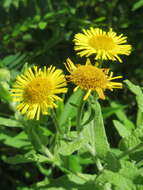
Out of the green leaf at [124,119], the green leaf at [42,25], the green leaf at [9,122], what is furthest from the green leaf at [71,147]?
the green leaf at [42,25]

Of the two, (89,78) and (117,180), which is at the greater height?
(89,78)

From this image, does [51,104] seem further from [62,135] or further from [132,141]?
[132,141]

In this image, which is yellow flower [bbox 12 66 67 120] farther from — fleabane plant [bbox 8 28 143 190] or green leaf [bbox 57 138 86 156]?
green leaf [bbox 57 138 86 156]

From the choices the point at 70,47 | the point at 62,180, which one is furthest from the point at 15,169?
the point at 70,47

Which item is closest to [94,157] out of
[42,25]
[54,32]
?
[42,25]

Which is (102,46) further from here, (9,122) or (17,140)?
(17,140)

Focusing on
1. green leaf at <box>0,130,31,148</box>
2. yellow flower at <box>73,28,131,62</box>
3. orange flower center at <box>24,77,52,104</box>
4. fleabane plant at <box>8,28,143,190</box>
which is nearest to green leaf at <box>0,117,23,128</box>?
fleabane plant at <box>8,28,143,190</box>

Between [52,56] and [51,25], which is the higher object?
[51,25]
